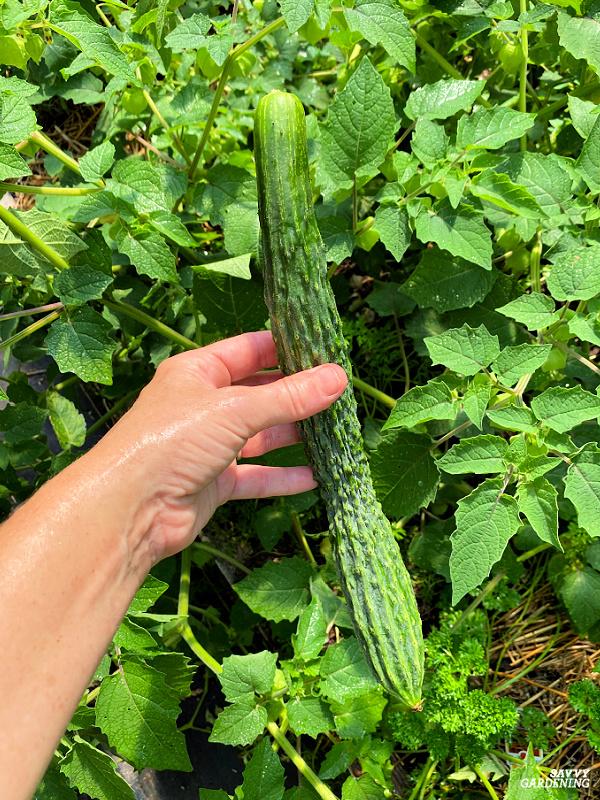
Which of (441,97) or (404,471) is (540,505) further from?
(441,97)

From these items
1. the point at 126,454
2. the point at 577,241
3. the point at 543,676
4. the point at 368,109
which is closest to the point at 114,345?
the point at 126,454

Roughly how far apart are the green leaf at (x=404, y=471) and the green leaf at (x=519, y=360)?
13.8 inches

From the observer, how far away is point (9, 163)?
1.43m

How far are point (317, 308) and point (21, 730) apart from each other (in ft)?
3.37

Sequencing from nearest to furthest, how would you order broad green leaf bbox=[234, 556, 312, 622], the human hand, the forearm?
the forearm
the human hand
broad green leaf bbox=[234, 556, 312, 622]

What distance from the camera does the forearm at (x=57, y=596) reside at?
125 cm

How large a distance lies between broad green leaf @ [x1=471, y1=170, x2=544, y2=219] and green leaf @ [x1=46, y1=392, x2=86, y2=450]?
4.52ft

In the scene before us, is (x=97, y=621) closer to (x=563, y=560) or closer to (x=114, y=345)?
(x=114, y=345)

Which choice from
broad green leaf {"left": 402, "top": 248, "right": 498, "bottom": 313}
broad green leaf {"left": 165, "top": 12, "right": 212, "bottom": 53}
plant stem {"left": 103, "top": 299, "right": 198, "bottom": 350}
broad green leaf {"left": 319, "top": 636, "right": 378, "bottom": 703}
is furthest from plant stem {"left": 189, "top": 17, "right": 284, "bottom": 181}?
broad green leaf {"left": 319, "top": 636, "right": 378, "bottom": 703}

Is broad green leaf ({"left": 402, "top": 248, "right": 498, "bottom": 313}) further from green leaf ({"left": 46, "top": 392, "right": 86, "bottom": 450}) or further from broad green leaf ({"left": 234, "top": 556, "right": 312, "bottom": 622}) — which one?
green leaf ({"left": 46, "top": 392, "right": 86, "bottom": 450})

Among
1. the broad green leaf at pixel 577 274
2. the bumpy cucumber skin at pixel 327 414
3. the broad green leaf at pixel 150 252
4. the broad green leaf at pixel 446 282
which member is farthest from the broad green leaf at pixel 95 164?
the broad green leaf at pixel 577 274

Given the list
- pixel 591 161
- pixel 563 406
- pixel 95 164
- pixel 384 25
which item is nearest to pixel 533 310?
pixel 563 406

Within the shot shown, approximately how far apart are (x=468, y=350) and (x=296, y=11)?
33.3 inches

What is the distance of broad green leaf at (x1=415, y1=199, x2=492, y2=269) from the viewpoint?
1667 mm
